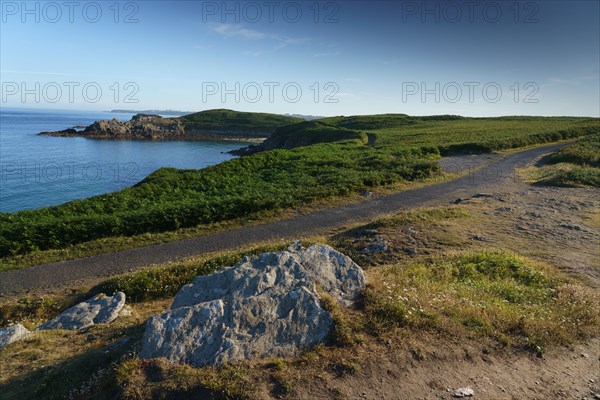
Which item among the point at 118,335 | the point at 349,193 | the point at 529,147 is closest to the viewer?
the point at 118,335

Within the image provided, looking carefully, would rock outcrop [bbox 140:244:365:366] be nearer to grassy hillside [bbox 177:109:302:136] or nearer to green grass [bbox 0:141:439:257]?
green grass [bbox 0:141:439:257]

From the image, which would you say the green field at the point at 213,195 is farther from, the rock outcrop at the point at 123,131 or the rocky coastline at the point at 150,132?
the rocky coastline at the point at 150,132

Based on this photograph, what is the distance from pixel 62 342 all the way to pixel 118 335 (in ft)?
5.04

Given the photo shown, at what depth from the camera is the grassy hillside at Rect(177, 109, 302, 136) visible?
158000 mm

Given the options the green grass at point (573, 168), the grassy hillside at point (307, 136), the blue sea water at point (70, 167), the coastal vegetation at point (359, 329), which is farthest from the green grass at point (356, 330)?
the grassy hillside at point (307, 136)

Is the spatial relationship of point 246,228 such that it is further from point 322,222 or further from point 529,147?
point 529,147

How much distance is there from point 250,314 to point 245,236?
1168 cm

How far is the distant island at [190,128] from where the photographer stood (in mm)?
119625

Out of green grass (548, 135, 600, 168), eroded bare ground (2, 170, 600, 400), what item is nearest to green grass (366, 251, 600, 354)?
eroded bare ground (2, 170, 600, 400)

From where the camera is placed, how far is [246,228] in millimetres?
20531

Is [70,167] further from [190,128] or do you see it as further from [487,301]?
[190,128]

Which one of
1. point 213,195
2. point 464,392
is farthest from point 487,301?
point 213,195

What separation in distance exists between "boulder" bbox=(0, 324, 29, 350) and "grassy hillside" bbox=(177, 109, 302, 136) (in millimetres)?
148157

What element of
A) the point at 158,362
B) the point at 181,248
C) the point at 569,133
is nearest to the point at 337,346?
the point at 158,362
